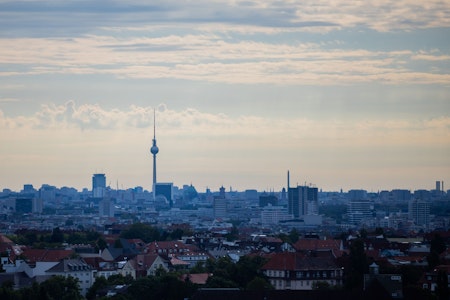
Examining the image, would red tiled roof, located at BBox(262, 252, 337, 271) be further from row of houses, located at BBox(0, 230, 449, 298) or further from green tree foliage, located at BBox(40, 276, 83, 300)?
green tree foliage, located at BBox(40, 276, 83, 300)

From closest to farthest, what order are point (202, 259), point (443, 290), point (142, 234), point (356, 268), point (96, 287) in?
point (443, 290) → point (356, 268) → point (96, 287) → point (202, 259) → point (142, 234)

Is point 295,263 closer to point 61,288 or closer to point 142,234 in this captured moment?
point 61,288

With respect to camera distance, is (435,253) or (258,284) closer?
(258,284)

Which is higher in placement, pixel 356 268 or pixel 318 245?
pixel 318 245

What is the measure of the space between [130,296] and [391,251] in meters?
44.0

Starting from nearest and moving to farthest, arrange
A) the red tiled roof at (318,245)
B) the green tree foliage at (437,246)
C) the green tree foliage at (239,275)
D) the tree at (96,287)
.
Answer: the green tree foliage at (239,275)
the tree at (96,287)
the green tree foliage at (437,246)
the red tiled roof at (318,245)

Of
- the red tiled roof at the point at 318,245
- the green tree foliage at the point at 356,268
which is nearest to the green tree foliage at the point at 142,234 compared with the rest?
the red tiled roof at the point at 318,245

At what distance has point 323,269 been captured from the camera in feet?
275

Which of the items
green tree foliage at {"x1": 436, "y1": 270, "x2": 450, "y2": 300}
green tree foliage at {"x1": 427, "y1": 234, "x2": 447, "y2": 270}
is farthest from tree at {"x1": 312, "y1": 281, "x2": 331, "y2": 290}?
A: green tree foliage at {"x1": 427, "y1": 234, "x2": 447, "y2": 270}

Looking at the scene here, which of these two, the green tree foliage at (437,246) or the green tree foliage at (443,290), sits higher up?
the green tree foliage at (437,246)

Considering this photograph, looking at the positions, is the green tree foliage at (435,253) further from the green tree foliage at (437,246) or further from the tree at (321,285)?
the tree at (321,285)

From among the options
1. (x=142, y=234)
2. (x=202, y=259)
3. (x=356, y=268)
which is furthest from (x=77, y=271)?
(x=142, y=234)

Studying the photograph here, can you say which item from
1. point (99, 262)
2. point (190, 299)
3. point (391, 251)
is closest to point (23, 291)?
point (190, 299)

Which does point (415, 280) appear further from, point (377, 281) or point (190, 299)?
point (190, 299)
